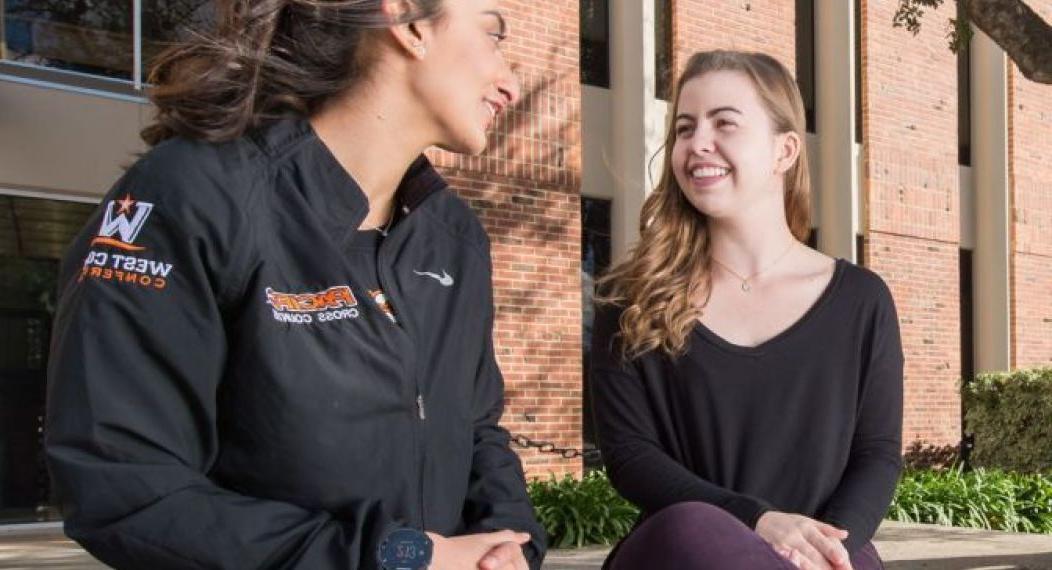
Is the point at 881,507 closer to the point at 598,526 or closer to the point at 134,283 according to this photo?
the point at 134,283

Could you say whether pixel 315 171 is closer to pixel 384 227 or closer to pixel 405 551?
pixel 384 227

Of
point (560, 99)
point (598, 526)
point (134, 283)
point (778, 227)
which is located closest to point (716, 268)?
point (778, 227)

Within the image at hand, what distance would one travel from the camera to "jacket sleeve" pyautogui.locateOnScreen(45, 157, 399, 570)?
184 centimetres

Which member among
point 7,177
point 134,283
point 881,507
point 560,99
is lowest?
point 881,507

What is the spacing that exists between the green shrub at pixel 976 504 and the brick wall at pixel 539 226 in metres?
2.97

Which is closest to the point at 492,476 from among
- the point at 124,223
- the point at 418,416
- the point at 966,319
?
the point at 418,416

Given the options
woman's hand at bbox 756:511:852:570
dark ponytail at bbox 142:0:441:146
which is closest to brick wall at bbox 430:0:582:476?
woman's hand at bbox 756:511:852:570

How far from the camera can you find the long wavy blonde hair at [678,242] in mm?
3121

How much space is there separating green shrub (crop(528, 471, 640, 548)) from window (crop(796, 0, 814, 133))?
6.78m

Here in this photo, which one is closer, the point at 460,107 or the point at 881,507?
the point at 460,107

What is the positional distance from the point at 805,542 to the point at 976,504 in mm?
9558

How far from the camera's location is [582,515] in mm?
9086

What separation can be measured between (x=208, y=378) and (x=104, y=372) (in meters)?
0.16

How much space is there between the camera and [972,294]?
16766 mm
